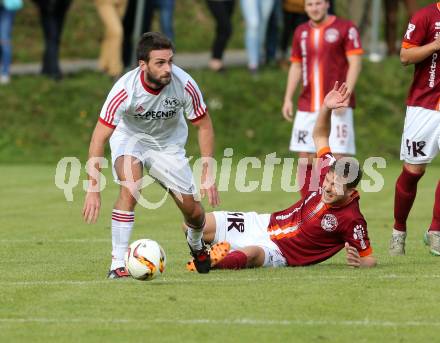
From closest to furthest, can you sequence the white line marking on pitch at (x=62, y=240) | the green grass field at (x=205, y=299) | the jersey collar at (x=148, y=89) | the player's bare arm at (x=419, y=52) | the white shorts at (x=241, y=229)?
the green grass field at (x=205, y=299) < the jersey collar at (x=148, y=89) < the white shorts at (x=241, y=229) < the player's bare arm at (x=419, y=52) < the white line marking on pitch at (x=62, y=240)

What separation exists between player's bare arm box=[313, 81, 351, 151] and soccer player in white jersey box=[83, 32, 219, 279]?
0.97 meters

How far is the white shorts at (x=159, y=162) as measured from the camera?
959 cm

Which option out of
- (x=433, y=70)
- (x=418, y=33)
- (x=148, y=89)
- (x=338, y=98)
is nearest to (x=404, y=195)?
(x=433, y=70)

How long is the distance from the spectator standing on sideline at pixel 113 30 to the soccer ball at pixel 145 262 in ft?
43.9

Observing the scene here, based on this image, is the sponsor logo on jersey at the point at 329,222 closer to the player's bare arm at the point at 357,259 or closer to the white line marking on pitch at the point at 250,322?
the player's bare arm at the point at 357,259

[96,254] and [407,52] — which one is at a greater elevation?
[407,52]

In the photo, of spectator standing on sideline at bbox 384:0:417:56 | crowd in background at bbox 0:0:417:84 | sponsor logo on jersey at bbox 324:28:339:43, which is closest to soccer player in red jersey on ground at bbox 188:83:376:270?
sponsor logo on jersey at bbox 324:28:339:43

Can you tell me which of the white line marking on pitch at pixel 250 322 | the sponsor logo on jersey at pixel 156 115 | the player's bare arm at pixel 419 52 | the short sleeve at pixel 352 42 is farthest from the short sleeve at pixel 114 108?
the short sleeve at pixel 352 42

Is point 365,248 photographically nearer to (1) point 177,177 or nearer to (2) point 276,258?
(2) point 276,258

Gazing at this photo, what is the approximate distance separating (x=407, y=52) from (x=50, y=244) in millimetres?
3769

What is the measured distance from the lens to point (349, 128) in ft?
46.1

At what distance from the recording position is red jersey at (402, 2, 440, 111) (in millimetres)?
10367

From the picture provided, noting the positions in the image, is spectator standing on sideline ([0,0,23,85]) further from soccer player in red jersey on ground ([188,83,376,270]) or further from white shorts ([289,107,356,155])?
soccer player in red jersey on ground ([188,83,376,270])

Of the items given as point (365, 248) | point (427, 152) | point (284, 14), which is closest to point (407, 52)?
point (427, 152)
